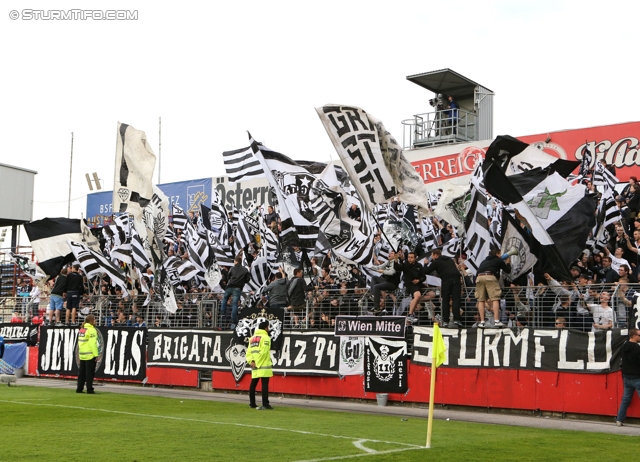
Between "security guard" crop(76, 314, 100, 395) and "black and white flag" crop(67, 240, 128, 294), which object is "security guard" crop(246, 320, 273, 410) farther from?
"black and white flag" crop(67, 240, 128, 294)

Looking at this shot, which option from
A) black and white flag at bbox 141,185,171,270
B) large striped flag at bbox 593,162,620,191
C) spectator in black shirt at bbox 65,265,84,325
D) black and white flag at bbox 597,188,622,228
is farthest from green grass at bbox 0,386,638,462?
spectator in black shirt at bbox 65,265,84,325

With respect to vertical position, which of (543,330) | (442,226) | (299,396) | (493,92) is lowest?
(299,396)

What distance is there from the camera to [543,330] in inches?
684

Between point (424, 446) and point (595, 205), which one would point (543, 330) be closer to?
point (595, 205)

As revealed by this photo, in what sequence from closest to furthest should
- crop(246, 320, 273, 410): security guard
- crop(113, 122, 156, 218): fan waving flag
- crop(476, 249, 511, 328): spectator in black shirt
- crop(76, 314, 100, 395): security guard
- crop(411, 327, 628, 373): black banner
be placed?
crop(411, 327, 628, 373): black banner → crop(476, 249, 511, 328): spectator in black shirt → crop(246, 320, 273, 410): security guard → crop(76, 314, 100, 395): security guard → crop(113, 122, 156, 218): fan waving flag

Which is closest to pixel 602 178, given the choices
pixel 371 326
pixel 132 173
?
pixel 371 326

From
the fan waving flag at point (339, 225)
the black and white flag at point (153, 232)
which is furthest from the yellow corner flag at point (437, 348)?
the black and white flag at point (153, 232)

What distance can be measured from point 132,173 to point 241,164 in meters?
3.68

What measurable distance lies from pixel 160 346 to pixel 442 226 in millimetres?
9326

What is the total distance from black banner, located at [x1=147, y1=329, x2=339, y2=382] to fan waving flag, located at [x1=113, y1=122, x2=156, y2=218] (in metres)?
3.97

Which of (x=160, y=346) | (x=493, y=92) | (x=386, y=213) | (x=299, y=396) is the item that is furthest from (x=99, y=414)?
(x=493, y=92)

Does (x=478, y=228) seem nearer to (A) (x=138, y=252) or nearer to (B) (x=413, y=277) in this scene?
(B) (x=413, y=277)

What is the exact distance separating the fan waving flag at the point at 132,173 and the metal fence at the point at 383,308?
305cm

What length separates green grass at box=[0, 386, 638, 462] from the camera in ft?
36.6
